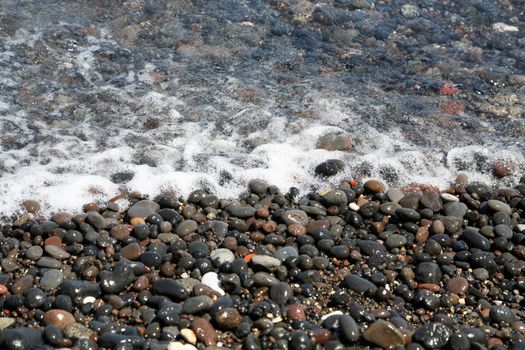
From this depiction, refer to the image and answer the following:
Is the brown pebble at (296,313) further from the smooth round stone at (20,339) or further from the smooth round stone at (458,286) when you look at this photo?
the smooth round stone at (20,339)

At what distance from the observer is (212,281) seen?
4.57m

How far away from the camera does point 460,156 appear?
6.35 meters

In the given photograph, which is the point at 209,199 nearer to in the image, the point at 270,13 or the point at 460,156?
the point at 460,156

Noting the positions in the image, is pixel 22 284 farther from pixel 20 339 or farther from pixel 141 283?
pixel 141 283

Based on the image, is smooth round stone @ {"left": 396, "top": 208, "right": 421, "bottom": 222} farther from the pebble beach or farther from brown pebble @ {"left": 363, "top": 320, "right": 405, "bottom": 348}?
brown pebble @ {"left": 363, "top": 320, "right": 405, "bottom": 348}

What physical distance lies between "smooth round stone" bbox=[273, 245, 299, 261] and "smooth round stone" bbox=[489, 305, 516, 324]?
1443mm

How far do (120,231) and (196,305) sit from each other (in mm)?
1164

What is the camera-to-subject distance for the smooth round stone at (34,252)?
15.7 ft

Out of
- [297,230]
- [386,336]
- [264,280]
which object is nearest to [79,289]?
[264,280]

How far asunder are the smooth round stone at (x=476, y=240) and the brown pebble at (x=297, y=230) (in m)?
1.31

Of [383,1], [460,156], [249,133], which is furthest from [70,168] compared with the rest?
[383,1]

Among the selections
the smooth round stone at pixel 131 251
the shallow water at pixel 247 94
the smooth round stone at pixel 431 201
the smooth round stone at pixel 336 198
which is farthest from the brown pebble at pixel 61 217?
the smooth round stone at pixel 431 201

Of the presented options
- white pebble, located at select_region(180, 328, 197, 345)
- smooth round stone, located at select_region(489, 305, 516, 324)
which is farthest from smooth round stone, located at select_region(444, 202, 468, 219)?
white pebble, located at select_region(180, 328, 197, 345)

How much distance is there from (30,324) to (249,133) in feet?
10.5
